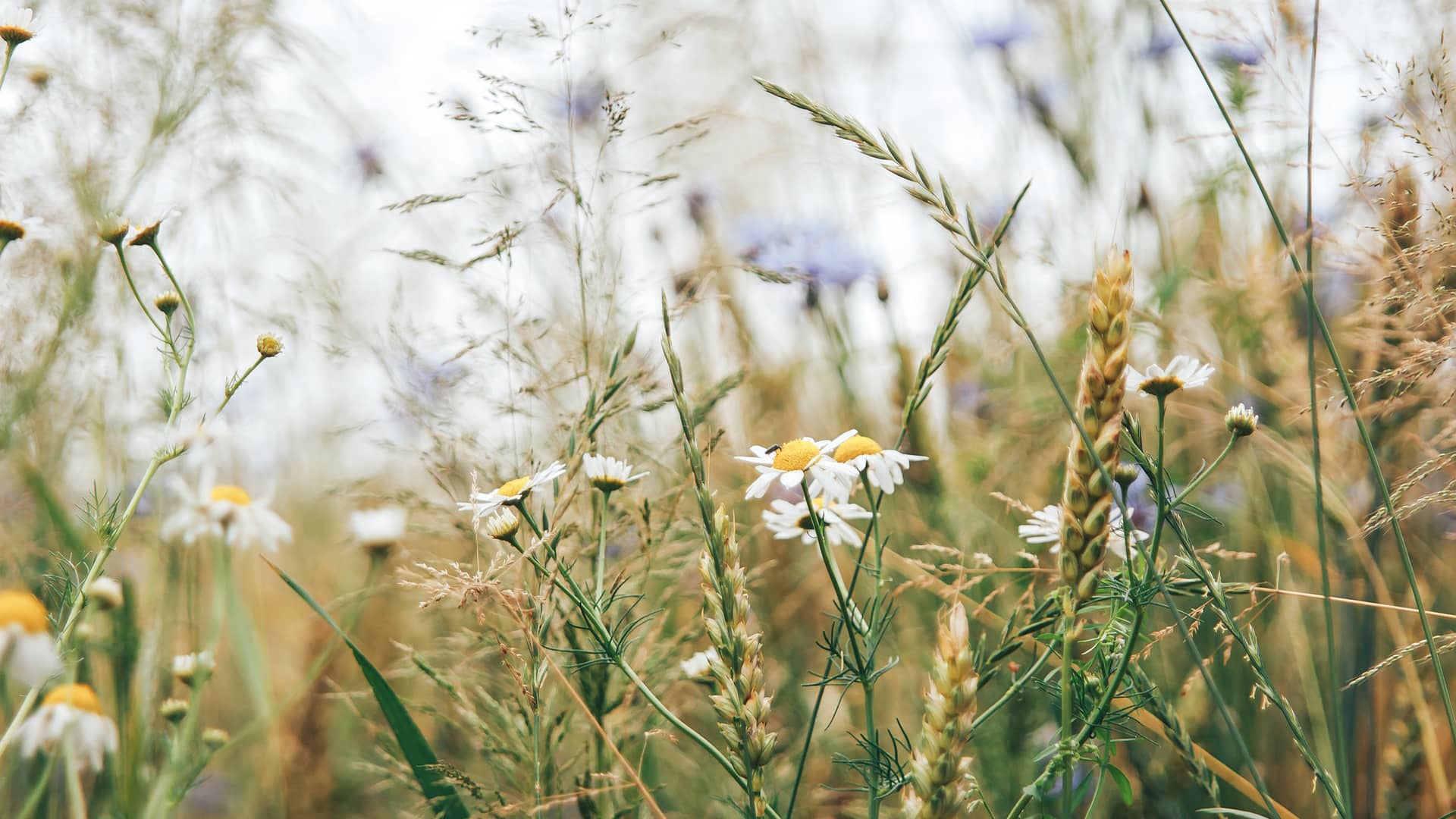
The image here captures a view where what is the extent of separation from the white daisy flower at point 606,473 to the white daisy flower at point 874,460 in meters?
0.20

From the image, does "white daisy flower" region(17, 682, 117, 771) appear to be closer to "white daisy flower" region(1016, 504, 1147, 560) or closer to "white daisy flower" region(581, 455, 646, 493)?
"white daisy flower" region(581, 455, 646, 493)

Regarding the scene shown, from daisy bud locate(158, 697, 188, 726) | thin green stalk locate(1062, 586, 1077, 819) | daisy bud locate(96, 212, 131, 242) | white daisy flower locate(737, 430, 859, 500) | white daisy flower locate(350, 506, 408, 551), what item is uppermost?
daisy bud locate(96, 212, 131, 242)

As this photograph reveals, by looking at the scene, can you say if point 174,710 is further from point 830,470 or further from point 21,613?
point 830,470

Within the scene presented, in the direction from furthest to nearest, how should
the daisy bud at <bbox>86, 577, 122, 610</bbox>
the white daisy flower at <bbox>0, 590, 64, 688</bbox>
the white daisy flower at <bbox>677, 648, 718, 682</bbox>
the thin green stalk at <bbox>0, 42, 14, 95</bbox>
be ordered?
the white daisy flower at <bbox>677, 648, 718, 682</bbox> < the thin green stalk at <bbox>0, 42, 14, 95</bbox> < the daisy bud at <bbox>86, 577, 122, 610</bbox> < the white daisy flower at <bbox>0, 590, 64, 688</bbox>

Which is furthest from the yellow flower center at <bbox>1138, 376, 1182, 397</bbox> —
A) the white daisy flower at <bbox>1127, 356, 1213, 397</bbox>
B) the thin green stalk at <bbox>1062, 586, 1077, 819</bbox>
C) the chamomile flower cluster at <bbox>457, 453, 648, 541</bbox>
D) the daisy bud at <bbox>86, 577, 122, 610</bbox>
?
the daisy bud at <bbox>86, 577, 122, 610</bbox>

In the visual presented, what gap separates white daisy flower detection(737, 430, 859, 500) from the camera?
2.63ft

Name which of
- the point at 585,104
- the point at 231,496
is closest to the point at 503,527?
the point at 231,496

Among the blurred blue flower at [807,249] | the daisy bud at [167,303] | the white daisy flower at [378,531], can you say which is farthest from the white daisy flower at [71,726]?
the blurred blue flower at [807,249]

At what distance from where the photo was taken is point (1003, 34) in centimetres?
214

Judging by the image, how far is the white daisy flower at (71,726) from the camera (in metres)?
0.68

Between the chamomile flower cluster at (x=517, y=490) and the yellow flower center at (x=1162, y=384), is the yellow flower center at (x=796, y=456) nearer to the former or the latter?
the chamomile flower cluster at (x=517, y=490)

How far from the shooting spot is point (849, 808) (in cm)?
124

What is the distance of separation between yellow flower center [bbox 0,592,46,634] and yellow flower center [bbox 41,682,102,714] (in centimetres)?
6

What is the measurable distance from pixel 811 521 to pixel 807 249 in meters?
1.17
